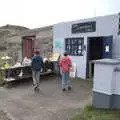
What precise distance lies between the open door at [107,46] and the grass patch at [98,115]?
4.92 meters

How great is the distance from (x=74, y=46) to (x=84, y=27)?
128cm

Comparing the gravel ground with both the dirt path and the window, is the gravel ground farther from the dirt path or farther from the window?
the window

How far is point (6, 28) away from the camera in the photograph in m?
24.2

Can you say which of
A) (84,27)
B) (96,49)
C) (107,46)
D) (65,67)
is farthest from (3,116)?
(96,49)

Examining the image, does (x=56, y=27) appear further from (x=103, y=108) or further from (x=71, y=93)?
(x=103, y=108)

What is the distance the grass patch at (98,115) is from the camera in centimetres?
661

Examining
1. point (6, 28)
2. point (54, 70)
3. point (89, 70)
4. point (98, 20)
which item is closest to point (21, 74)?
point (54, 70)

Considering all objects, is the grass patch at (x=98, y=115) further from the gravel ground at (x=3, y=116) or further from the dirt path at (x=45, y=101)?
the gravel ground at (x=3, y=116)

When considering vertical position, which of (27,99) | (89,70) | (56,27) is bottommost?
(27,99)

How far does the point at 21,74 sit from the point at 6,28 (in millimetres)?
11917

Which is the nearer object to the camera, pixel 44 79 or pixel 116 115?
pixel 116 115

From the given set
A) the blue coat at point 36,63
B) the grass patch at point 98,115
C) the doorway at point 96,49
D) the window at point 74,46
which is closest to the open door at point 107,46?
the doorway at point 96,49

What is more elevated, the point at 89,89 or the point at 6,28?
the point at 6,28

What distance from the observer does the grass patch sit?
21.7 feet
